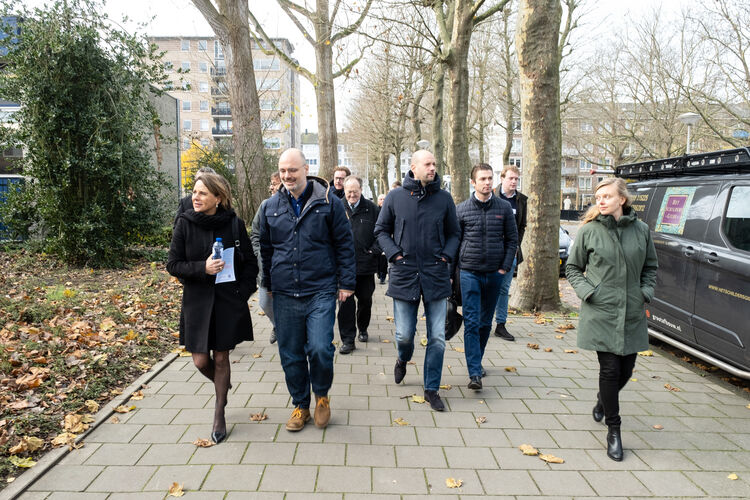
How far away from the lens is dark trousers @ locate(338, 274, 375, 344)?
19.9 feet

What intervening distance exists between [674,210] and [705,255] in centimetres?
98

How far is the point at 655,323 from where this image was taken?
244 inches

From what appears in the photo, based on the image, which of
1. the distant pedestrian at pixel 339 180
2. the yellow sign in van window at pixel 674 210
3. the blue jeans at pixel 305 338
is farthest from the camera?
the distant pedestrian at pixel 339 180

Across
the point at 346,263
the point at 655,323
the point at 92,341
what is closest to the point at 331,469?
the point at 346,263

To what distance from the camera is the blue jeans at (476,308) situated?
16.2ft

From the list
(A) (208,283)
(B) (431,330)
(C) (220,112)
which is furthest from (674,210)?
(C) (220,112)

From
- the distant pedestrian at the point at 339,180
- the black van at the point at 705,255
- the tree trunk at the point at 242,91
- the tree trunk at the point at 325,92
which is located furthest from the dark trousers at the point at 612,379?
the tree trunk at the point at 325,92

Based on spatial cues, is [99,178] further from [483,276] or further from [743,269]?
[743,269]

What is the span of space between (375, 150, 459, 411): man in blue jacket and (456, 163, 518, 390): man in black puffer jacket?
471 millimetres

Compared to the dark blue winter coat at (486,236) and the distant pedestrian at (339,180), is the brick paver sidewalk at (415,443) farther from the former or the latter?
the distant pedestrian at (339,180)

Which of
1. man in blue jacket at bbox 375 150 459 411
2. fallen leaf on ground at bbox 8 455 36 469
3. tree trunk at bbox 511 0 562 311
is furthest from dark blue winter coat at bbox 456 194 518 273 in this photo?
fallen leaf on ground at bbox 8 455 36 469

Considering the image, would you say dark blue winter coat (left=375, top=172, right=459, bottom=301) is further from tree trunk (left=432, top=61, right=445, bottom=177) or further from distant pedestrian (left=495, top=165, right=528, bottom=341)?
tree trunk (left=432, top=61, right=445, bottom=177)

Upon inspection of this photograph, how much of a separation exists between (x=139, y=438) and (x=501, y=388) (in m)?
3.22

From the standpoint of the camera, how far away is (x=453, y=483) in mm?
3256
